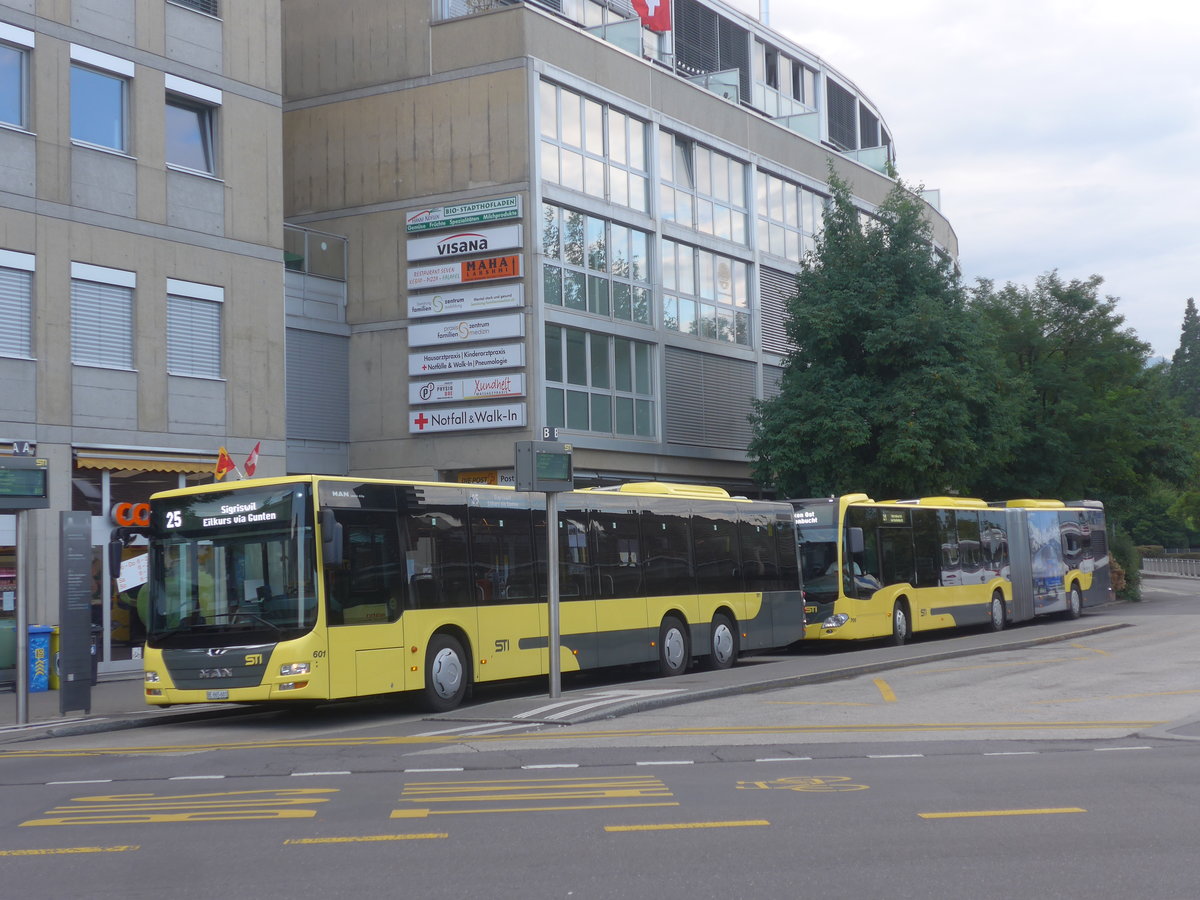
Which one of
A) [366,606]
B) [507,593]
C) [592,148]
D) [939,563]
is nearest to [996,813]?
[366,606]

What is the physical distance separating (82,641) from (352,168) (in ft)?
60.2

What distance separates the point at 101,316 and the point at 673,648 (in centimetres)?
1064

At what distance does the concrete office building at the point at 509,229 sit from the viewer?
31.3m

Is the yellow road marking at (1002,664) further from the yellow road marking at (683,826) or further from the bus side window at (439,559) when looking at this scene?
the yellow road marking at (683,826)

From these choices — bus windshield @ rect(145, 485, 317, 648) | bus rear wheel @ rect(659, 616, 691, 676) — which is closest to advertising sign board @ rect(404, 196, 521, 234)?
bus rear wheel @ rect(659, 616, 691, 676)

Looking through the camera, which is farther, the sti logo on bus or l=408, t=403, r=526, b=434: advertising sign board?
the sti logo on bus

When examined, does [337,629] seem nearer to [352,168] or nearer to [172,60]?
[172,60]

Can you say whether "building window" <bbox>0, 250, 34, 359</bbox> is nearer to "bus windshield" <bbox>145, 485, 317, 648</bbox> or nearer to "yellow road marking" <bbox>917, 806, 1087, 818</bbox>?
"bus windshield" <bbox>145, 485, 317, 648</bbox>

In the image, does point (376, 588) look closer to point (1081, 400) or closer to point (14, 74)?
point (14, 74)

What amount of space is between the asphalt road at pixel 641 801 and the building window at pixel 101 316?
807 cm

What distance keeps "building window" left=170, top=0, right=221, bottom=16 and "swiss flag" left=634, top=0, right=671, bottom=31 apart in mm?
18438

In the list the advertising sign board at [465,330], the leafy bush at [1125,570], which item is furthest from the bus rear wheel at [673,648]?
the leafy bush at [1125,570]

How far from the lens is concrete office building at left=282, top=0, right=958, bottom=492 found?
31266 millimetres

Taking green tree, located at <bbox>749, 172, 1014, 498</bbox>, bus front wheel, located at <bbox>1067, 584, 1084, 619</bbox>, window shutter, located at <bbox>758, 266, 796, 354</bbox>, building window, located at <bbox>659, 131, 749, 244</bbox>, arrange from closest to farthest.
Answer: green tree, located at <bbox>749, 172, 1014, 498</bbox>
building window, located at <bbox>659, 131, 749, 244</bbox>
bus front wheel, located at <bbox>1067, 584, 1084, 619</bbox>
window shutter, located at <bbox>758, 266, 796, 354</bbox>
